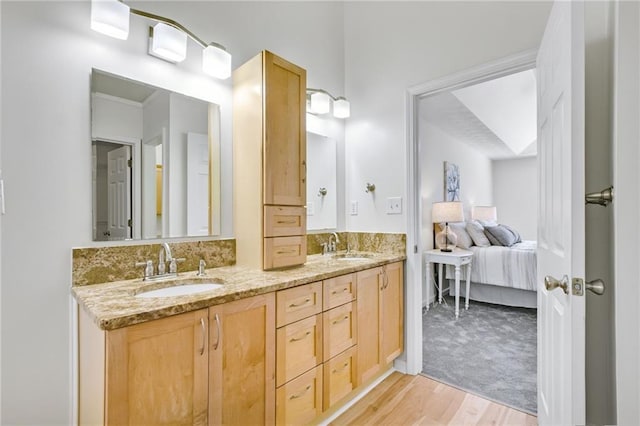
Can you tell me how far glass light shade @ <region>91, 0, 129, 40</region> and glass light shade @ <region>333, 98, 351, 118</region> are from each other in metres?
1.48

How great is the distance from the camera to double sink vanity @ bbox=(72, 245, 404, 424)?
968mm

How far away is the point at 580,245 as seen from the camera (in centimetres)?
93

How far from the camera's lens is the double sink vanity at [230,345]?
968 millimetres

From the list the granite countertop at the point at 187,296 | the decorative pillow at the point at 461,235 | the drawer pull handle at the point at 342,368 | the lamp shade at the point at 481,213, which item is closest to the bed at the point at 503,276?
the decorative pillow at the point at 461,235

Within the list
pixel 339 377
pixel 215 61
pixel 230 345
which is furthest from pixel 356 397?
pixel 215 61

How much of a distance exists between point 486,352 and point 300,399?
1.80m

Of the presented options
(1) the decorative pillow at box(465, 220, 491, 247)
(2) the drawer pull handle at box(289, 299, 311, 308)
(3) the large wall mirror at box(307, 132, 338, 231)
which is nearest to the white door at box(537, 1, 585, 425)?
(2) the drawer pull handle at box(289, 299, 311, 308)

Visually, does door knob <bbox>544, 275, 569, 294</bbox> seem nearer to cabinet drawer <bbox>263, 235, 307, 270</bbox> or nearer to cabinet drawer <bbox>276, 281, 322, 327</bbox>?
cabinet drawer <bbox>276, 281, 322, 327</bbox>

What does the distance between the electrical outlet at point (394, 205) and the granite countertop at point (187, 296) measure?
56cm

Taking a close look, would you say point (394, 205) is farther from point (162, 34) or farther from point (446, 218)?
point (446, 218)

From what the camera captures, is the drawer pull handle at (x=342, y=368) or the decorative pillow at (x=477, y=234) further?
the decorative pillow at (x=477, y=234)

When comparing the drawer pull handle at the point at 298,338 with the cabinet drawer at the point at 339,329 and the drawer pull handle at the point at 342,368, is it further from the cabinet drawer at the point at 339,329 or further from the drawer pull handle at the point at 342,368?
the drawer pull handle at the point at 342,368

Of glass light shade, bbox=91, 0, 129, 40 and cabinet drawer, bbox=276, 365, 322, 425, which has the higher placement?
glass light shade, bbox=91, 0, 129, 40

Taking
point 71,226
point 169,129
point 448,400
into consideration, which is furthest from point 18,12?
point 448,400
